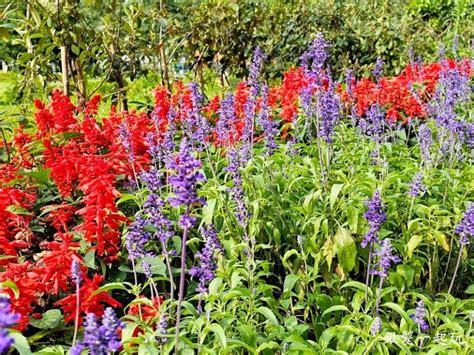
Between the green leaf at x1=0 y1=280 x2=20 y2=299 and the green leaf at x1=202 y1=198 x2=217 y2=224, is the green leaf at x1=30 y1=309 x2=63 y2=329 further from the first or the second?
the green leaf at x1=202 y1=198 x2=217 y2=224

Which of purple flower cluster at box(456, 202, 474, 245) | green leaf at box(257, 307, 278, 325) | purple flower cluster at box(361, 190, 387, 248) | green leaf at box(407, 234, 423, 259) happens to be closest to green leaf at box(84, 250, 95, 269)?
green leaf at box(257, 307, 278, 325)

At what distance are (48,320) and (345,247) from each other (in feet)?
4.37

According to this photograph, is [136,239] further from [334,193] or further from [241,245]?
[334,193]

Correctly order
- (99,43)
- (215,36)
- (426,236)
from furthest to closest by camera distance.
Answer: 1. (215,36)
2. (99,43)
3. (426,236)

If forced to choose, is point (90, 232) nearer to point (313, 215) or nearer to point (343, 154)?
point (313, 215)

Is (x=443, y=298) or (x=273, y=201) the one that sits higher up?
(x=273, y=201)

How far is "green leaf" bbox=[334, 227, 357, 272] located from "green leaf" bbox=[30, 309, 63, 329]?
1255mm

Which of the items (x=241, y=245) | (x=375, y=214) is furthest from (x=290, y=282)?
(x=375, y=214)

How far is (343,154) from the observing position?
3990mm

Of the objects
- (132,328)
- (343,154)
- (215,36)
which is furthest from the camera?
(215,36)

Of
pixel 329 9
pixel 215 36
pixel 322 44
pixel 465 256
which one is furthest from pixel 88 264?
pixel 329 9

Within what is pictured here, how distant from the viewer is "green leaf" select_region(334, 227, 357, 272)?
9.38 feet

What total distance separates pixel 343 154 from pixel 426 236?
103 centimetres

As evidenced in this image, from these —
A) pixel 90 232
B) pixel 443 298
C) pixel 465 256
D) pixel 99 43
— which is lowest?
pixel 443 298
